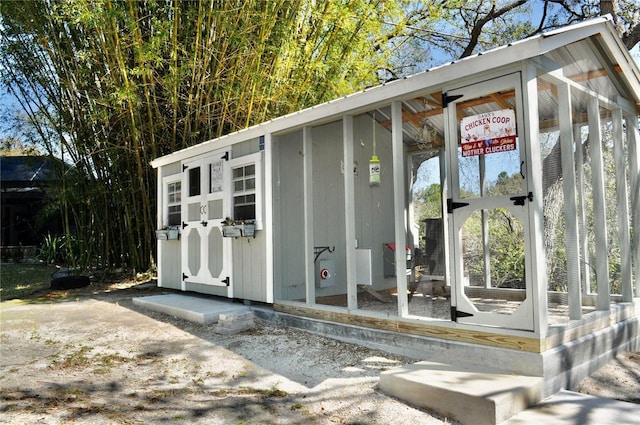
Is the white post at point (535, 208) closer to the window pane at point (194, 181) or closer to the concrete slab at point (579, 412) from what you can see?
the concrete slab at point (579, 412)

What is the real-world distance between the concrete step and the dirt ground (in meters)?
0.08

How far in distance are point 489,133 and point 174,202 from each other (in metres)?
4.66

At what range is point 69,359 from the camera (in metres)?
3.68

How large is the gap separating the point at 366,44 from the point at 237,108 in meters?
2.43

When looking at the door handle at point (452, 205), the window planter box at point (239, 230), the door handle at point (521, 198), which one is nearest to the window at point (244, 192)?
the window planter box at point (239, 230)

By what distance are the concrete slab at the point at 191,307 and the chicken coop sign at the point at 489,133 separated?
9.19ft

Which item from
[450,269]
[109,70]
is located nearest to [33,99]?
[109,70]

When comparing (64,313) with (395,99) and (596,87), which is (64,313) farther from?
(596,87)

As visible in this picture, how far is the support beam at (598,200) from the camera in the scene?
3677 mm

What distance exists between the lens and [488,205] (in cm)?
314

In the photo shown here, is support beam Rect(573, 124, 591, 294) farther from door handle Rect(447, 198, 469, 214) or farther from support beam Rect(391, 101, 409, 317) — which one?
support beam Rect(391, 101, 409, 317)

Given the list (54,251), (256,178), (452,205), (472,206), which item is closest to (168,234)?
(256,178)

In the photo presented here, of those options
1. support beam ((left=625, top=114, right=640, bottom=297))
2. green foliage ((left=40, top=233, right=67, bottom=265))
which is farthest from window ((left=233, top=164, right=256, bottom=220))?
green foliage ((left=40, top=233, right=67, bottom=265))

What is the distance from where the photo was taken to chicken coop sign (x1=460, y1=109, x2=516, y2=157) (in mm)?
3035
